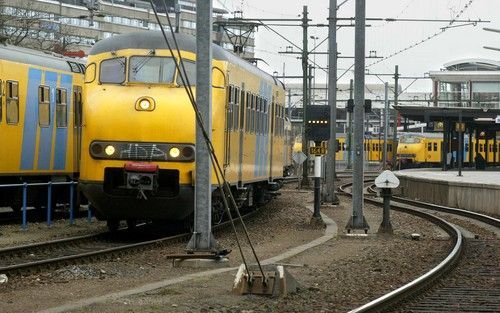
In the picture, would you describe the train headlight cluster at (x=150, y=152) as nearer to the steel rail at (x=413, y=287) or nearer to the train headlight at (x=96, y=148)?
the train headlight at (x=96, y=148)

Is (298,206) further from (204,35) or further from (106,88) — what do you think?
(204,35)

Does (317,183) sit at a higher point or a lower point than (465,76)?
lower

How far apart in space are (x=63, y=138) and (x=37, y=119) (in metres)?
1.31

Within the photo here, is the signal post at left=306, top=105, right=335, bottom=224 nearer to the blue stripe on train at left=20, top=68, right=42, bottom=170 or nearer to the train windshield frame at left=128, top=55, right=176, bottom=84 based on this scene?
the train windshield frame at left=128, top=55, right=176, bottom=84

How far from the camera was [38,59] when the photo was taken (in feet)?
67.2

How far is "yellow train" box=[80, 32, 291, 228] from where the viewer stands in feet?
51.3

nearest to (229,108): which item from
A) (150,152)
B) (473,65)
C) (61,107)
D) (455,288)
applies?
(150,152)

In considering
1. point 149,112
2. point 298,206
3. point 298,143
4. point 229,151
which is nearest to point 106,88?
point 149,112

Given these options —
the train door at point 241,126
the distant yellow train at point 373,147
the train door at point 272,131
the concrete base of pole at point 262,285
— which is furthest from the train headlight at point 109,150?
the distant yellow train at point 373,147

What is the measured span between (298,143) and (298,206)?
52.4 meters

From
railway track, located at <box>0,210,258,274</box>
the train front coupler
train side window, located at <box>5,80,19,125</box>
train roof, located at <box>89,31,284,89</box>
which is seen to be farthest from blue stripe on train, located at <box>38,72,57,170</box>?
the train front coupler

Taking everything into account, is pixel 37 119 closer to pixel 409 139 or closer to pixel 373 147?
pixel 409 139

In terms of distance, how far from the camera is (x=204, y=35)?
13133mm

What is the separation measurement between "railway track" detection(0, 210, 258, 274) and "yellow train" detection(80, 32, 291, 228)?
474 mm
